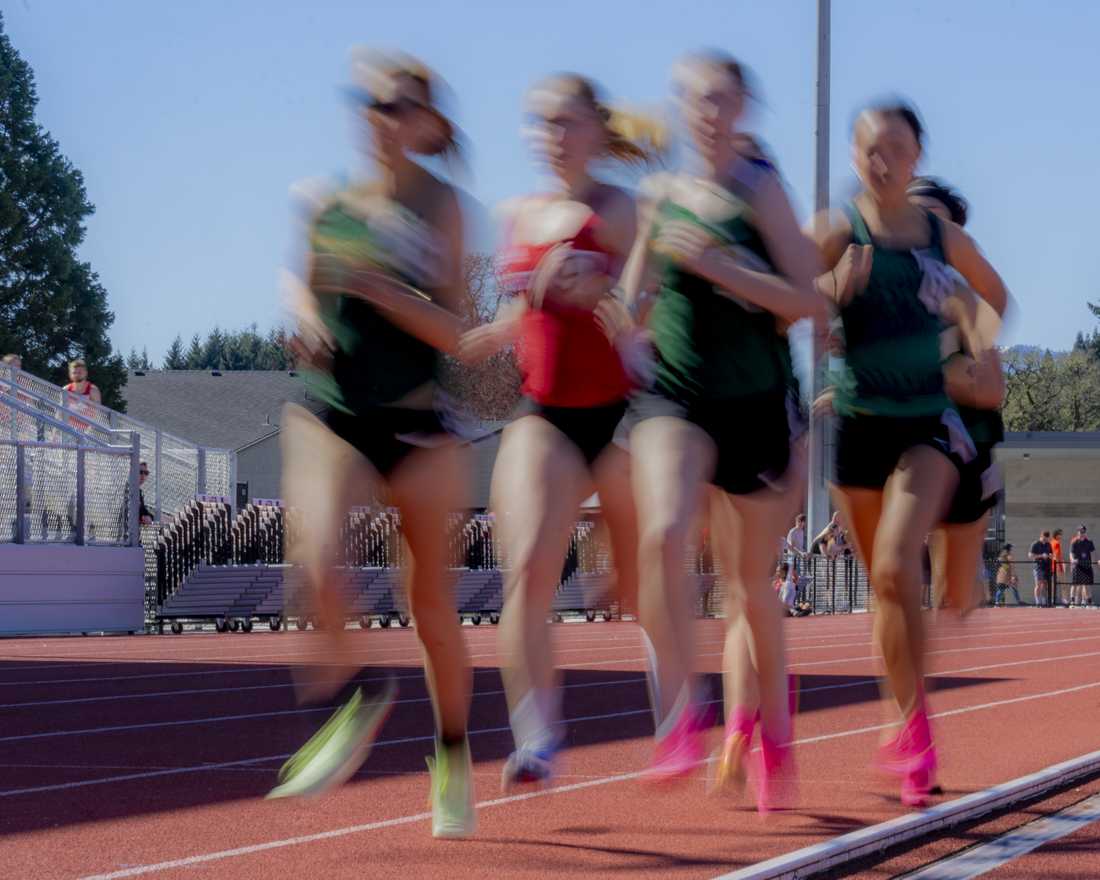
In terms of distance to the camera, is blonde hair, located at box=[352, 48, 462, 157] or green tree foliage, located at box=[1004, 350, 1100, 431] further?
green tree foliage, located at box=[1004, 350, 1100, 431]

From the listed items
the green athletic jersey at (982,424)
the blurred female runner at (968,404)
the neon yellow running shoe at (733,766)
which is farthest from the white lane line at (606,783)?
the green athletic jersey at (982,424)

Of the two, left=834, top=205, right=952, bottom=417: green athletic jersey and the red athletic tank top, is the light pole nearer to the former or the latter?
left=834, top=205, right=952, bottom=417: green athletic jersey

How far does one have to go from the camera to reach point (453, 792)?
5.19 meters

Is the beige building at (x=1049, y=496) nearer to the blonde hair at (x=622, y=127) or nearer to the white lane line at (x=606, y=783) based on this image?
the white lane line at (x=606, y=783)

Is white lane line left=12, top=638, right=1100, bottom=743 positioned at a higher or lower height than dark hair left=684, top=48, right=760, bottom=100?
lower

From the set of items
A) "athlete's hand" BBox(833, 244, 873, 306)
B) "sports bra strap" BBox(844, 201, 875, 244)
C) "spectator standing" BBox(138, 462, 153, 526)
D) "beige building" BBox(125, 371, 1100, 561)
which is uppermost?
"beige building" BBox(125, 371, 1100, 561)

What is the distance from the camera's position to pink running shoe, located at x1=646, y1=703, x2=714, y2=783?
201 inches

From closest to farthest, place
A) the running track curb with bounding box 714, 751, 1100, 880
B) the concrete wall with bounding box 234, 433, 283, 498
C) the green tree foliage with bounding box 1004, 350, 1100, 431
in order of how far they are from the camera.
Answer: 1. the running track curb with bounding box 714, 751, 1100, 880
2. the concrete wall with bounding box 234, 433, 283, 498
3. the green tree foliage with bounding box 1004, 350, 1100, 431

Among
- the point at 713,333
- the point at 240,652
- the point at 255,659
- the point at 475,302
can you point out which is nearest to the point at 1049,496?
the point at 240,652

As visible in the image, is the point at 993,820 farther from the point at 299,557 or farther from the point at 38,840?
the point at 38,840

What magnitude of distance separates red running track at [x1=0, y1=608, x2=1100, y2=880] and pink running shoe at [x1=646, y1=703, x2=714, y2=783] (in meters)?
0.20

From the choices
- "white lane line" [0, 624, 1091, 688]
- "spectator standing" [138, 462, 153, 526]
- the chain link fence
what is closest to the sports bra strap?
"white lane line" [0, 624, 1091, 688]

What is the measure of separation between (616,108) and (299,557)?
157cm

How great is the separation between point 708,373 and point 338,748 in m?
1.36
